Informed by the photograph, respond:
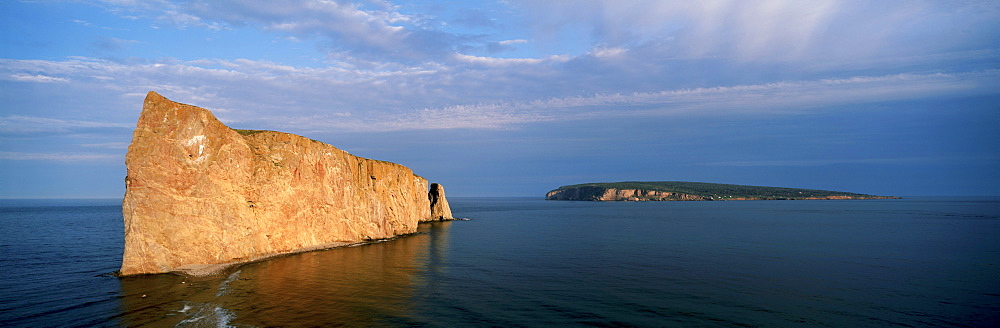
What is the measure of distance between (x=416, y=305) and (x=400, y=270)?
445 inches

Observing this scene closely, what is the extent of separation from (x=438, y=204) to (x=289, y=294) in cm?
7445

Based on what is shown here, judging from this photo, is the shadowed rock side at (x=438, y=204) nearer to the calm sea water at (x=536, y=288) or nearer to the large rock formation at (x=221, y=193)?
the large rock formation at (x=221, y=193)

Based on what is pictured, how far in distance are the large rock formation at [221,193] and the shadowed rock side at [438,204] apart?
4797 cm

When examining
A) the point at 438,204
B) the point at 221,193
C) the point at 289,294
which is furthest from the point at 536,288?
the point at 438,204

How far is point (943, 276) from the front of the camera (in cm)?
2948

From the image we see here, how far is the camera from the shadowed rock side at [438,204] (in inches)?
3880

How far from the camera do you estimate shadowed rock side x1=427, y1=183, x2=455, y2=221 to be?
9856 centimetres

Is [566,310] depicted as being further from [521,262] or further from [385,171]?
[385,171]

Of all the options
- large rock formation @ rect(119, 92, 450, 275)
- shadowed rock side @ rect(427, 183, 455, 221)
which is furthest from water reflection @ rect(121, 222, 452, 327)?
shadowed rock side @ rect(427, 183, 455, 221)

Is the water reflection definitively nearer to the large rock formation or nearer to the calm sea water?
the calm sea water

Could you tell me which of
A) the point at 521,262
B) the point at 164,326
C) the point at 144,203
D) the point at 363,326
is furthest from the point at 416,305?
the point at 144,203

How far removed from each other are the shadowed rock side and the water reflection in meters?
59.5

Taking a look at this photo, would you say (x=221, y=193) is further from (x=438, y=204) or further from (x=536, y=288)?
(x=438, y=204)

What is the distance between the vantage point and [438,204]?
327 ft
